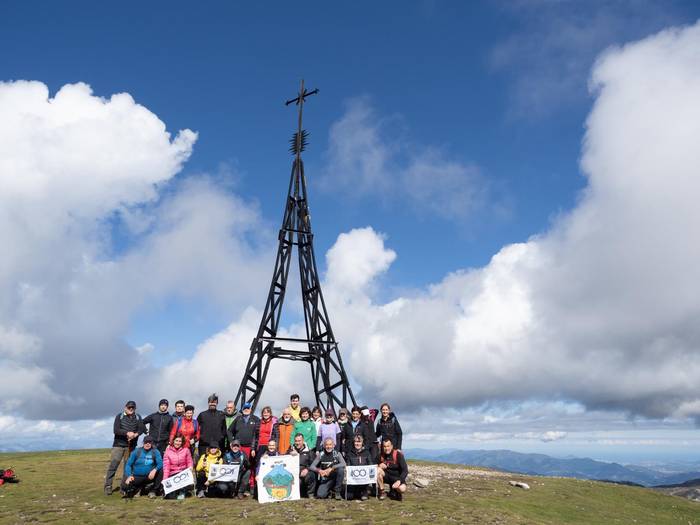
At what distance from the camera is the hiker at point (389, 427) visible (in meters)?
16.1

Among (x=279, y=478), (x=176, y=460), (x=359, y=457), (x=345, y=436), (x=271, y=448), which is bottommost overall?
(x=279, y=478)

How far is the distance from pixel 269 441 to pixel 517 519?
770cm

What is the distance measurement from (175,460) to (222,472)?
156 centimetres

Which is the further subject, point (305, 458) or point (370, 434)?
point (370, 434)

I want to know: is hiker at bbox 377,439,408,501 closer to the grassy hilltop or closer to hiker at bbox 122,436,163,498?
the grassy hilltop

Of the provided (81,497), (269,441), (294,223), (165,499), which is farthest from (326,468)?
(294,223)

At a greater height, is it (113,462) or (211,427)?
(211,427)

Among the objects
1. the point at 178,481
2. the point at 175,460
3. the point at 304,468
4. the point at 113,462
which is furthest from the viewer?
the point at 113,462

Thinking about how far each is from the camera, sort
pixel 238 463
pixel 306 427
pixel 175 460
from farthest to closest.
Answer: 1. pixel 306 427
2. pixel 238 463
3. pixel 175 460

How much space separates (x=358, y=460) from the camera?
15.0m

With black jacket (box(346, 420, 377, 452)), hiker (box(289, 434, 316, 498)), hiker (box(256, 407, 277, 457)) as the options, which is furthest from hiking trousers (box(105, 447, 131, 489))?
black jacket (box(346, 420, 377, 452))

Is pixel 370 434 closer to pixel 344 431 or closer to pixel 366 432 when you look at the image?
pixel 366 432

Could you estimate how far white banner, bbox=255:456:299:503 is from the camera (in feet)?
46.8

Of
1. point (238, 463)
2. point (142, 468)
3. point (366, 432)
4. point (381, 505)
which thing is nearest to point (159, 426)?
point (142, 468)
